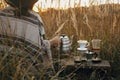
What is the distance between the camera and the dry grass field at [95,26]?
4906 millimetres

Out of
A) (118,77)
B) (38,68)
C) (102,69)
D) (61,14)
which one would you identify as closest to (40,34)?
(38,68)

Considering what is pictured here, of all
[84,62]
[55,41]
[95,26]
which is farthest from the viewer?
[95,26]

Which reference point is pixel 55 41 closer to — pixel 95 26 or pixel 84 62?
pixel 84 62

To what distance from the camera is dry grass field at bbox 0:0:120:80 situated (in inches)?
193

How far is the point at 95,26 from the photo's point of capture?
5.50 meters

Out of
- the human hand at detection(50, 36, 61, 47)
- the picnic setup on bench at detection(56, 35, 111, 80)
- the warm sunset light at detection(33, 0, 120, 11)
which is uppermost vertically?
the warm sunset light at detection(33, 0, 120, 11)

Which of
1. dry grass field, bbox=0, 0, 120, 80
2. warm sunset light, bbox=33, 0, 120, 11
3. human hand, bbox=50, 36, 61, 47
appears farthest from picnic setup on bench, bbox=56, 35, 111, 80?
warm sunset light, bbox=33, 0, 120, 11

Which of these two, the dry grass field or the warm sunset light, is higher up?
the warm sunset light

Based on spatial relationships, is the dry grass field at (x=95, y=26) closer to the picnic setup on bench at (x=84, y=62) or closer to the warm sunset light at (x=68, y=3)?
the warm sunset light at (x=68, y=3)

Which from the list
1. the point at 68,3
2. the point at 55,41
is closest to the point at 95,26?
the point at 68,3

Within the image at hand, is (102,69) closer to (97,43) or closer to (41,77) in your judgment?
(97,43)

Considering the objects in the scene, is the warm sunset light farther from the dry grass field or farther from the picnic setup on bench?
the picnic setup on bench

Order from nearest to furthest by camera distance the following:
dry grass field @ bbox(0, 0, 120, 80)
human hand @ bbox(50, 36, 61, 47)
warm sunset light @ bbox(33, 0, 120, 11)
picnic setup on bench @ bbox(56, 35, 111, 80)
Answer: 1. human hand @ bbox(50, 36, 61, 47)
2. picnic setup on bench @ bbox(56, 35, 111, 80)
3. dry grass field @ bbox(0, 0, 120, 80)
4. warm sunset light @ bbox(33, 0, 120, 11)

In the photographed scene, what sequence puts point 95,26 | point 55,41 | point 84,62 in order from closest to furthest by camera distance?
point 55,41
point 84,62
point 95,26
